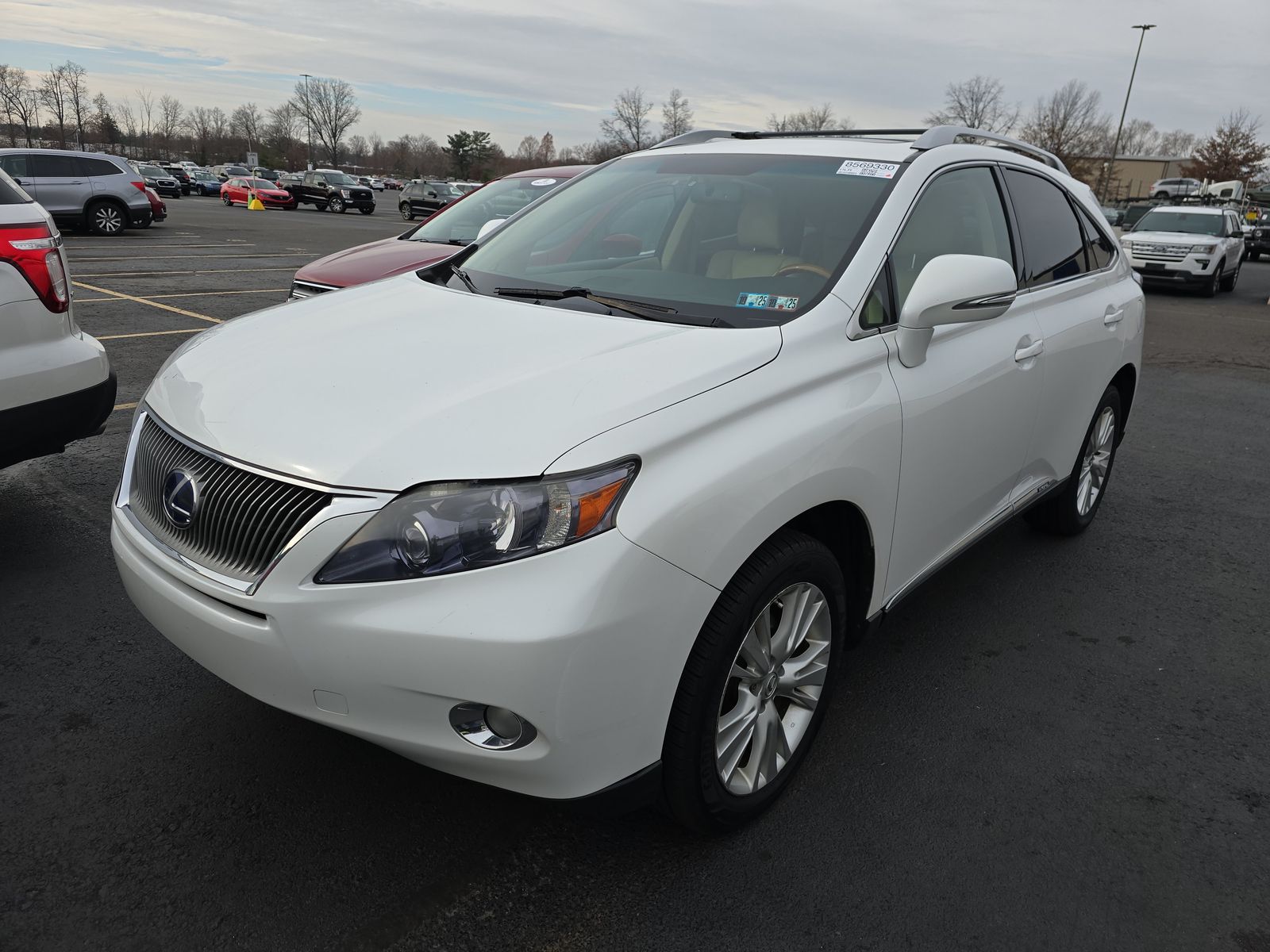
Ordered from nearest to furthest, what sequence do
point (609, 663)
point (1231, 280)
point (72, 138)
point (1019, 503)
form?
point (609, 663) → point (1019, 503) → point (1231, 280) → point (72, 138)

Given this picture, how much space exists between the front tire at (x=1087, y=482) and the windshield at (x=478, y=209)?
489 cm

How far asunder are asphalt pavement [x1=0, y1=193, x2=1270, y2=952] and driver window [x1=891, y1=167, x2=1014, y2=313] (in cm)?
144

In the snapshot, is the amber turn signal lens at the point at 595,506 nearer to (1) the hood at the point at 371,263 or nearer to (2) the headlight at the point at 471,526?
(2) the headlight at the point at 471,526

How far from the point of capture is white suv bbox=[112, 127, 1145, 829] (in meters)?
1.90

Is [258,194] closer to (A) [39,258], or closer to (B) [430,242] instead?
(B) [430,242]

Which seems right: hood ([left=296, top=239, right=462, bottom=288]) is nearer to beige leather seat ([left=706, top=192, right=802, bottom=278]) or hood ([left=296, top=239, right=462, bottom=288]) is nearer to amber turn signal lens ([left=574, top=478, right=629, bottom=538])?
beige leather seat ([left=706, top=192, right=802, bottom=278])

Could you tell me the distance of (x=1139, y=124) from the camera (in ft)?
380

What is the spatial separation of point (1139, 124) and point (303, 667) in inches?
5398

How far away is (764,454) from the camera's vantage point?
2.19 m

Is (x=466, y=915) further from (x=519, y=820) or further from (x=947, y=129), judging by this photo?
(x=947, y=129)

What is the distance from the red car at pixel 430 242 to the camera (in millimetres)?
6590

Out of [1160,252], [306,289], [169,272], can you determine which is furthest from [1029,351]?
[1160,252]

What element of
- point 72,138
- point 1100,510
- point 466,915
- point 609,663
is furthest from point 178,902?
point 72,138

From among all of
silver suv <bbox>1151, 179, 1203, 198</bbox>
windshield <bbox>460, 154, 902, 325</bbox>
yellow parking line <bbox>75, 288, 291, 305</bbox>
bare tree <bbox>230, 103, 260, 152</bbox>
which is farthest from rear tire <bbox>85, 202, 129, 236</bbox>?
bare tree <bbox>230, 103, 260, 152</bbox>
